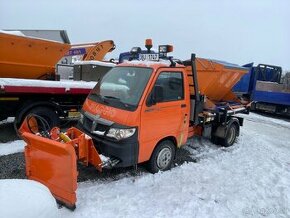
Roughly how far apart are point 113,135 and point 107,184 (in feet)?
2.71

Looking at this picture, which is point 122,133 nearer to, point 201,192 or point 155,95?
point 155,95

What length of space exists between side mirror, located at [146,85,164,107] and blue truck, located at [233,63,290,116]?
11234 millimetres

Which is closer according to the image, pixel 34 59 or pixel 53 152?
pixel 53 152

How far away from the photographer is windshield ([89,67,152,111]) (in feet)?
16.6

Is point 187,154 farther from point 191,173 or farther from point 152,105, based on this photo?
point 152,105

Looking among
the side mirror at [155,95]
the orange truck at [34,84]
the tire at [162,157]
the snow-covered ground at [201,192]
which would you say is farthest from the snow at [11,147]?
the side mirror at [155,95]

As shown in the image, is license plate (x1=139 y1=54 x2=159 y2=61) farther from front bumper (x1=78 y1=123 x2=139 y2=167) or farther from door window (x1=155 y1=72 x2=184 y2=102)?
front bumper (x1=78 y1=123 x2=139 y2=167)

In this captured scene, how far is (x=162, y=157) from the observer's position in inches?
220

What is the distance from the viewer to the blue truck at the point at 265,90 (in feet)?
51.7

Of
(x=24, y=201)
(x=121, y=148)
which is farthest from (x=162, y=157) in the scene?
(x=24, y=201)

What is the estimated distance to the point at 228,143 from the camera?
8031mm

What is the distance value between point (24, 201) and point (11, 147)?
4.21 m

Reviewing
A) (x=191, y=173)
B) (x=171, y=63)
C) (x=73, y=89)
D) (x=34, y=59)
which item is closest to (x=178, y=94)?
(x=171, y=63)

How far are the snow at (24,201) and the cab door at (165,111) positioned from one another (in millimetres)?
2239
